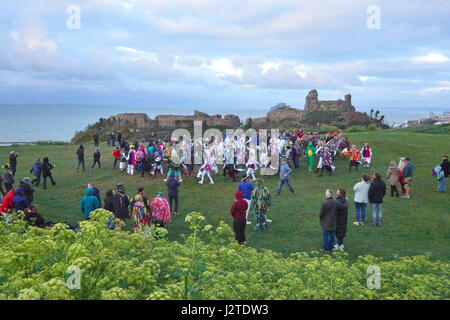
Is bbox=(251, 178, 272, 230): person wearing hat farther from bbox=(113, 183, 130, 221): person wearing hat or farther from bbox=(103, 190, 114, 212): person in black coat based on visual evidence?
bbox=(103, 190, 114, 212): person in black coat

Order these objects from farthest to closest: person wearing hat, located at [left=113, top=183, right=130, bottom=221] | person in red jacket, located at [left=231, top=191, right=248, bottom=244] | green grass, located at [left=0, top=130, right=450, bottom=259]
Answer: person wearing hat, located at [left=113, top=183, right=130, bottom=221] < green grass, located at [left=0, top=130, right=450, bottom=259] < person in red jacket, located at [left=231, top=191, right=248, bottom=244]

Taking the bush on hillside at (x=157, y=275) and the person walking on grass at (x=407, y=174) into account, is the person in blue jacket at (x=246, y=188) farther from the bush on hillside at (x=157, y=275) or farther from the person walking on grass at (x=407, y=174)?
the person walking on grass at (x=407, y=174)

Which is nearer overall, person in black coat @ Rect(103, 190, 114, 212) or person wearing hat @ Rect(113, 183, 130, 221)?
person wearing hat @ Rect(113, 183, 130, 221)

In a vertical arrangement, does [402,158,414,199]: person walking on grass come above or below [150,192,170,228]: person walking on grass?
above

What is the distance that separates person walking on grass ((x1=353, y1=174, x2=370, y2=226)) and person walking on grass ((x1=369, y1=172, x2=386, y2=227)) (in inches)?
5.8

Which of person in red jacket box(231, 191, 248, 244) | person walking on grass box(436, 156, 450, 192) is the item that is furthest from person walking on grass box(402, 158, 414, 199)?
person in red jacket box(231, 191, 248, 244)

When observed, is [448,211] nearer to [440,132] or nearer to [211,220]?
[211,220]

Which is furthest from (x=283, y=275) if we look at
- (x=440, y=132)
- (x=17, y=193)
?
(x=440, y=132)

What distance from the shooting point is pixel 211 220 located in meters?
13.6

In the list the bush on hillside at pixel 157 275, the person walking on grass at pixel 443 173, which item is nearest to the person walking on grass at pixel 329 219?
the bush on hillside at pixel 157 275

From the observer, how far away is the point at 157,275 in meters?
5.57

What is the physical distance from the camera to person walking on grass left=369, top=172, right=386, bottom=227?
11.5m
